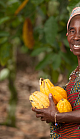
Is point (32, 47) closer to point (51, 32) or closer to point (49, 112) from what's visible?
point (51, 32)

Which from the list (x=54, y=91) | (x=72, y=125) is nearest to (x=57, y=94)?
(x=54, y=91)

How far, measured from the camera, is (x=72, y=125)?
0.66m

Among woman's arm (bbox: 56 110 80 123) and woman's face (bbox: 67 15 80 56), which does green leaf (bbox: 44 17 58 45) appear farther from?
woman's arm (bbox: 56 110 80 123)

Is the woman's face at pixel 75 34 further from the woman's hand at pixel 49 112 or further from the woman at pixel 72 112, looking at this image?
the woman's hand at pixel 49 112

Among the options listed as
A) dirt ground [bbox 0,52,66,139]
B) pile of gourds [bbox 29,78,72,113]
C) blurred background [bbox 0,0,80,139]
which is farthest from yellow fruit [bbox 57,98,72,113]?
dirt ground [bbox 0,52,66,139]

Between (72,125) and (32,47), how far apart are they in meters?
1.02

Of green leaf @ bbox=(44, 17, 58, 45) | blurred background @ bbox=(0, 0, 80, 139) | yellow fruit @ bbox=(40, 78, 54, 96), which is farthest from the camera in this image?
blurred background @ bbox=(0, 0, 80, 139)

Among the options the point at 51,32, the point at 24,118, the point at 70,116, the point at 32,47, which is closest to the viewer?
the point at 70,116

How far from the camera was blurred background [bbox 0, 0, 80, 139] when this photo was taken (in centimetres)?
124

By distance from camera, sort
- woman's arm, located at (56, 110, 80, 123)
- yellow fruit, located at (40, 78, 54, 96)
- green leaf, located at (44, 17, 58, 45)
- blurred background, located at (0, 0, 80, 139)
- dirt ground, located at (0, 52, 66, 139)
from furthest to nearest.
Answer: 1. dirt ground, located at (0, 52, 66, 139)
2. blurred background, located at (0, 0, 80, 139)
3. green leaf, located at (44, 17, 58, 45)
4. yellow fruit, located at (40, 78, 54, 96)
5. woman's arm, located at (56, 110, 80, 123)

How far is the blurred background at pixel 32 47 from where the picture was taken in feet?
4.08

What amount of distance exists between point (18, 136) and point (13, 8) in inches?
46.0

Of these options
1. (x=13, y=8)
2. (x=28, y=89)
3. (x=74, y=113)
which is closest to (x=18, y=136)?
(x=13, y=8)

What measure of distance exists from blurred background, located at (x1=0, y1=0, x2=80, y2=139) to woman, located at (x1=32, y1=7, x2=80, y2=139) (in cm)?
24
